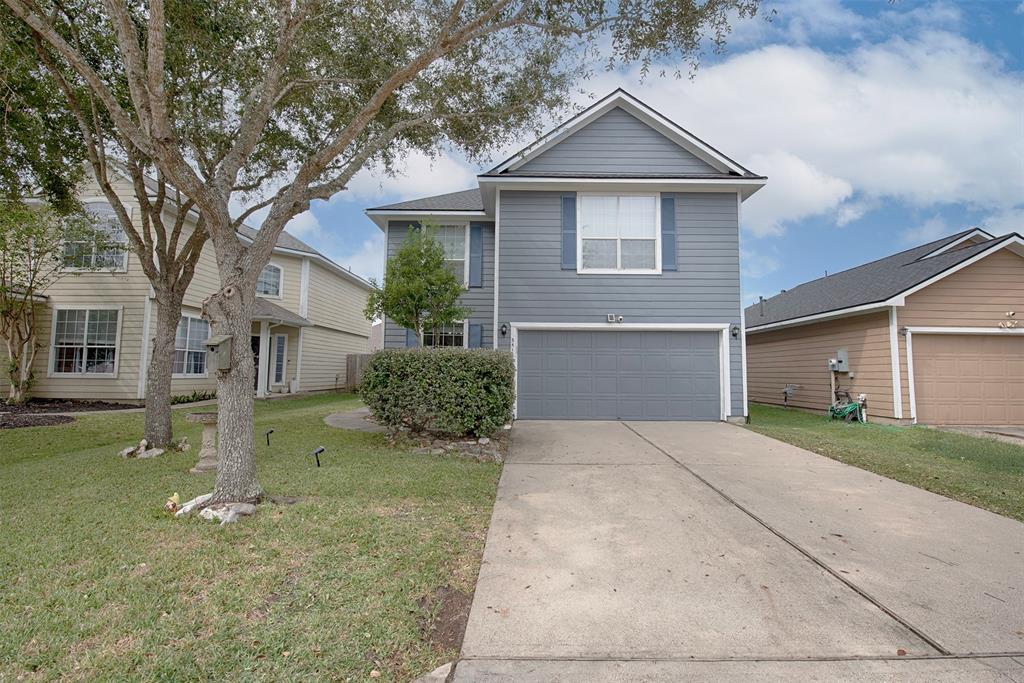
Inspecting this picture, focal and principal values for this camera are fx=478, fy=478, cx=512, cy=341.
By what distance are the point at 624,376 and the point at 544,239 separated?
357 cm

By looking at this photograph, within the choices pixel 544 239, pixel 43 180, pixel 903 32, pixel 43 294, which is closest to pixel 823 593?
pixel 544 239

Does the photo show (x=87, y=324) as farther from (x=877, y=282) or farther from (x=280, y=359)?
(x=877, y=282)

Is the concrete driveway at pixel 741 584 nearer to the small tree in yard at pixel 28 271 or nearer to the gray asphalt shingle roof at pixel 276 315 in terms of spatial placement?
the gray asphalt shingle roof at pixel 276 315

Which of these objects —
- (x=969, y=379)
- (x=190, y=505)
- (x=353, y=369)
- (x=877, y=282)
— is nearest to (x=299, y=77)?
(x=190, y=505)

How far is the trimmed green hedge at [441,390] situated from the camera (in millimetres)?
7195

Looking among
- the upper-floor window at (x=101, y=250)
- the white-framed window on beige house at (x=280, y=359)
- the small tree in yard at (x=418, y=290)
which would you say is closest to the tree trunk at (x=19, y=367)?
the upper-floor window at (x=101, y=250)

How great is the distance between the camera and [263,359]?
52.7 ft

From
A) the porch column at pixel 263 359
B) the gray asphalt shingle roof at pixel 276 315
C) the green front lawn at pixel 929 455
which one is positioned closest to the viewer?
the green front lawn at pixel 929 455

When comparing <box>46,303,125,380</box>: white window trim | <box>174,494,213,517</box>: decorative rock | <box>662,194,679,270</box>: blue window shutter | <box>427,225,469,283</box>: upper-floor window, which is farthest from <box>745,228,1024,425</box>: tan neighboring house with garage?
<box>46,303,125,380</box>: white window trim

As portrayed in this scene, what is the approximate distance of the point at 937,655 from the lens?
7.79ft

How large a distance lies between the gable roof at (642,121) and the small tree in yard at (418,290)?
2.71 m

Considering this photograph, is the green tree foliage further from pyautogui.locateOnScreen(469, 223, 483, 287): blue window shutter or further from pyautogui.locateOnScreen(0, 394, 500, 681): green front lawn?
pyautogui.locateOnScreen(469, 223, 483, 287): blue window shutter

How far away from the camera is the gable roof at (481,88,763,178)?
10.7 meters

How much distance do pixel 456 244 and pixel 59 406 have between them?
36.1 ft
